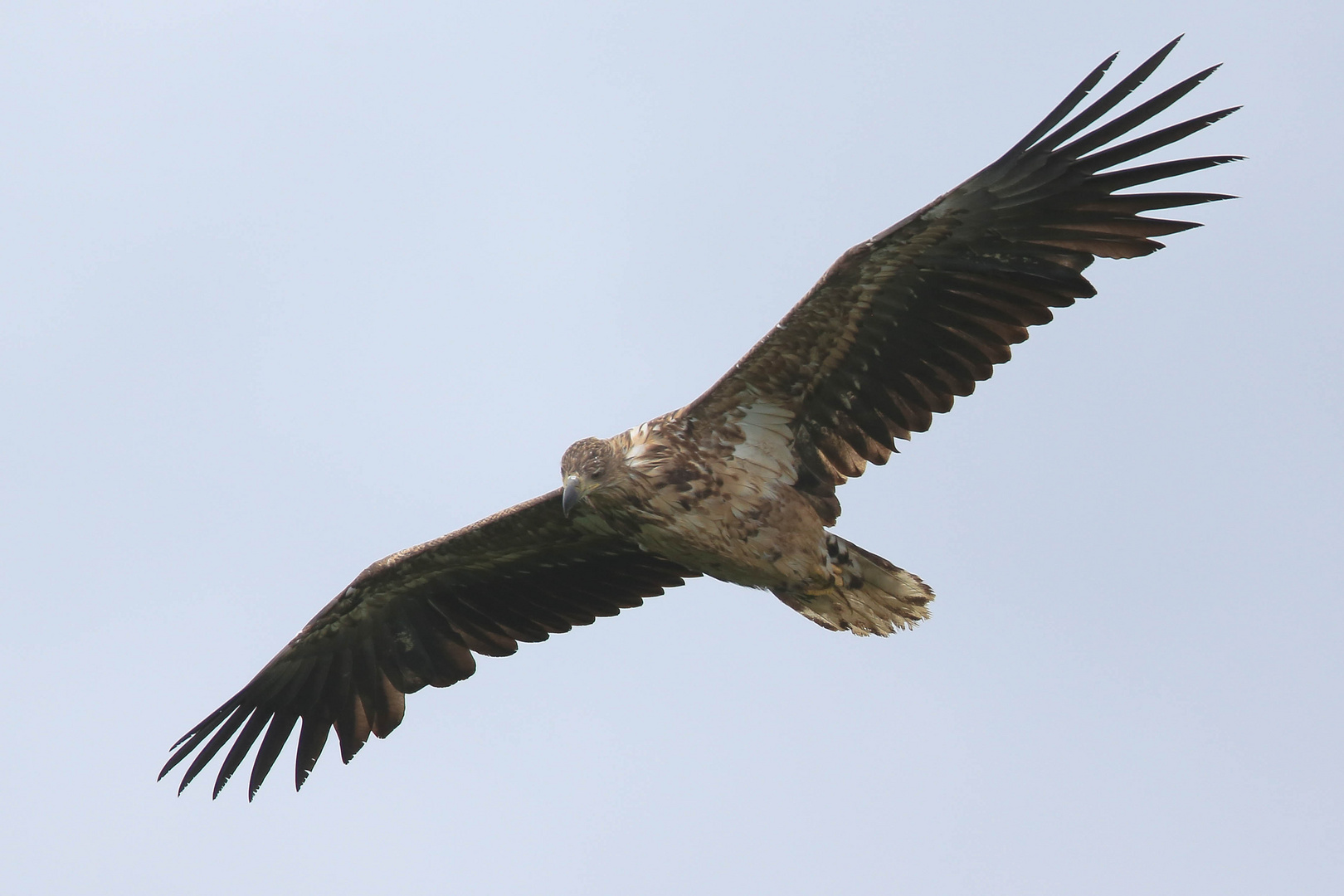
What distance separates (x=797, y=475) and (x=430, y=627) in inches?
127

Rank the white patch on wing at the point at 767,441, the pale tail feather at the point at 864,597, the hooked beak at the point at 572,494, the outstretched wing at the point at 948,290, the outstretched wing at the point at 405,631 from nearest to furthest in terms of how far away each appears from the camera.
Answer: the outstretched wing at the point at 948,290
the hooked beak at the point at 572,494
the white patch on wing at the point at 767,441
the pale tail feather at the point at 864,597
the outstretched wing at the point at 405,631

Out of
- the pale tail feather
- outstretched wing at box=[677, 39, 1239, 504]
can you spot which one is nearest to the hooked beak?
outstretched wing at box=[677, 39, 1239, 504]

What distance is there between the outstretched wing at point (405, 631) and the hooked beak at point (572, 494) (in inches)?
60.6

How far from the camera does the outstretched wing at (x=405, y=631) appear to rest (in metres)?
11.8

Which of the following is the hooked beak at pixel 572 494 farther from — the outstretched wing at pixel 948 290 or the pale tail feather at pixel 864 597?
the pale tail feather at pixel 864 597

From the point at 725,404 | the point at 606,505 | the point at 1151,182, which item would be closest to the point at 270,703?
the point at 606,505

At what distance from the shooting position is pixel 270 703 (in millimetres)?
12164

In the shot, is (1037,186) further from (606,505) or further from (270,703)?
(270,703)

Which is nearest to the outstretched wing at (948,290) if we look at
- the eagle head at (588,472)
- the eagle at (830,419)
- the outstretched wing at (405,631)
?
the eagle at (830,419)

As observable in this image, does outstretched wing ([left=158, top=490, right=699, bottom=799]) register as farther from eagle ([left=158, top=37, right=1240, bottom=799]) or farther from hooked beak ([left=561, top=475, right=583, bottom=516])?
hooked beak ([left=561, top=475, right=583, bottom=516])

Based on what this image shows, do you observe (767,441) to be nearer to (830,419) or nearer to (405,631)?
(830,419)

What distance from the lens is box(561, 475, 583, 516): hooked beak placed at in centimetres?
1017

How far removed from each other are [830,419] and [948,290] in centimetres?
113

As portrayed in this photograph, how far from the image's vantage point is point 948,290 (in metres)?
10.0
